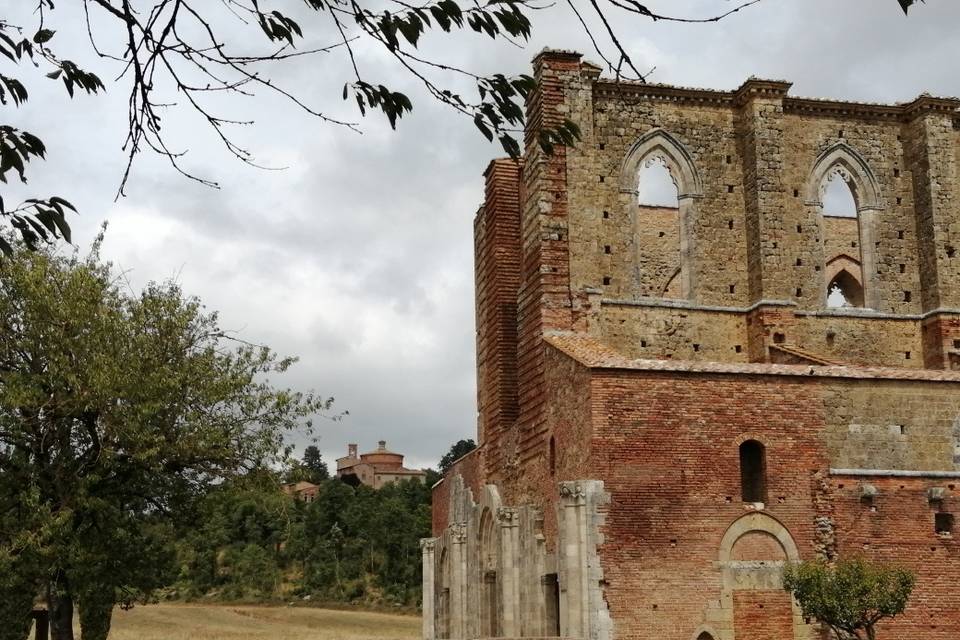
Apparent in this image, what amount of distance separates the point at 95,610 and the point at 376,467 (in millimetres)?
95908

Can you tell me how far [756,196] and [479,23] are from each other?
1768 cm

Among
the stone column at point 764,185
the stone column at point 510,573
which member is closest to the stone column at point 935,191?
the stone column at point 764,185

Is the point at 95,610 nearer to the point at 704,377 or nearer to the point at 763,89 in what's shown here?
the point at 704,377

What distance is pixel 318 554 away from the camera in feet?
187

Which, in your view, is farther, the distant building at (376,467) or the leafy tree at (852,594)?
the distant building at (376,467)

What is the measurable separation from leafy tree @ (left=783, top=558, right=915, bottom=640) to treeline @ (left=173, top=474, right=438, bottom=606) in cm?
3593

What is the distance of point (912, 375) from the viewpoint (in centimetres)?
1880

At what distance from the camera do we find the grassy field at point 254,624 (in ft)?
124

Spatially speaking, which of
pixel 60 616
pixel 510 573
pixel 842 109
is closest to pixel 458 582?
pixel 510 573

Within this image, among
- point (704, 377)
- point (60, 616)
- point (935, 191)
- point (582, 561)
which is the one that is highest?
point (935, 191)

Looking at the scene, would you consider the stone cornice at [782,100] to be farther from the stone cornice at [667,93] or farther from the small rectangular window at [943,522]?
the small rectangular window at [943,522]

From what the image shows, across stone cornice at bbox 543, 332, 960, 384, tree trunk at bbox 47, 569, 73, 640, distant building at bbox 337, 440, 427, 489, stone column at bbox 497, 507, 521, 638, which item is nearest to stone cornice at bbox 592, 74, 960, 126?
stone cornice at bbox 543, 332, 960, 384

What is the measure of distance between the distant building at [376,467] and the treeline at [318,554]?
51269 mm

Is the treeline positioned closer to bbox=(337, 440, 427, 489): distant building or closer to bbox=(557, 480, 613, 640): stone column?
bbox=(557, 480, 613, 640): stone column
